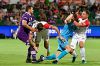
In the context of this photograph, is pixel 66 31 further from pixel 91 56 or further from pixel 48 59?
pixel 91 56

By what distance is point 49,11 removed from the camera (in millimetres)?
29062

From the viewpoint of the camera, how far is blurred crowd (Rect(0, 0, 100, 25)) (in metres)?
28.4

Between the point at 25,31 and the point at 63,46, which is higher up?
the point at 25,31

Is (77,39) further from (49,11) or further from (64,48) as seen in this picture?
(49,11)

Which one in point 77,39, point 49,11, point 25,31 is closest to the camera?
point 25,31

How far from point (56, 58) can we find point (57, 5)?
17.6 meters

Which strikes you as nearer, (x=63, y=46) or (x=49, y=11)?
(x=63, y=46)

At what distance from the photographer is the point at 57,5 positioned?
102 ft

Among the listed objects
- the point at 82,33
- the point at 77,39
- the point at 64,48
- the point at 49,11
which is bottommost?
the point at 64,48

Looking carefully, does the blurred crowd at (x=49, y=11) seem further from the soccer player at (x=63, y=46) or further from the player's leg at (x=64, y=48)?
the player's leg at (x=64, y=48)

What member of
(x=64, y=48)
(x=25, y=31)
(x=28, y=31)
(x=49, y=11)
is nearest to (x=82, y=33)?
(x=64, y=48)

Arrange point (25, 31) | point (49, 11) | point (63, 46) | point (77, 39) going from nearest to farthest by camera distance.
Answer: point (63, 46)
point (25, 31)
point (77, 39)
point (49, 11)

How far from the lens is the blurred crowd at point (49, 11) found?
28419mm

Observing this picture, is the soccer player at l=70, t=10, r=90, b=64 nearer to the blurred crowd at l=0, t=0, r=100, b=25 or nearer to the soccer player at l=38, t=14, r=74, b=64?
the soccer player at l=38, t=14, r=74, b=64
